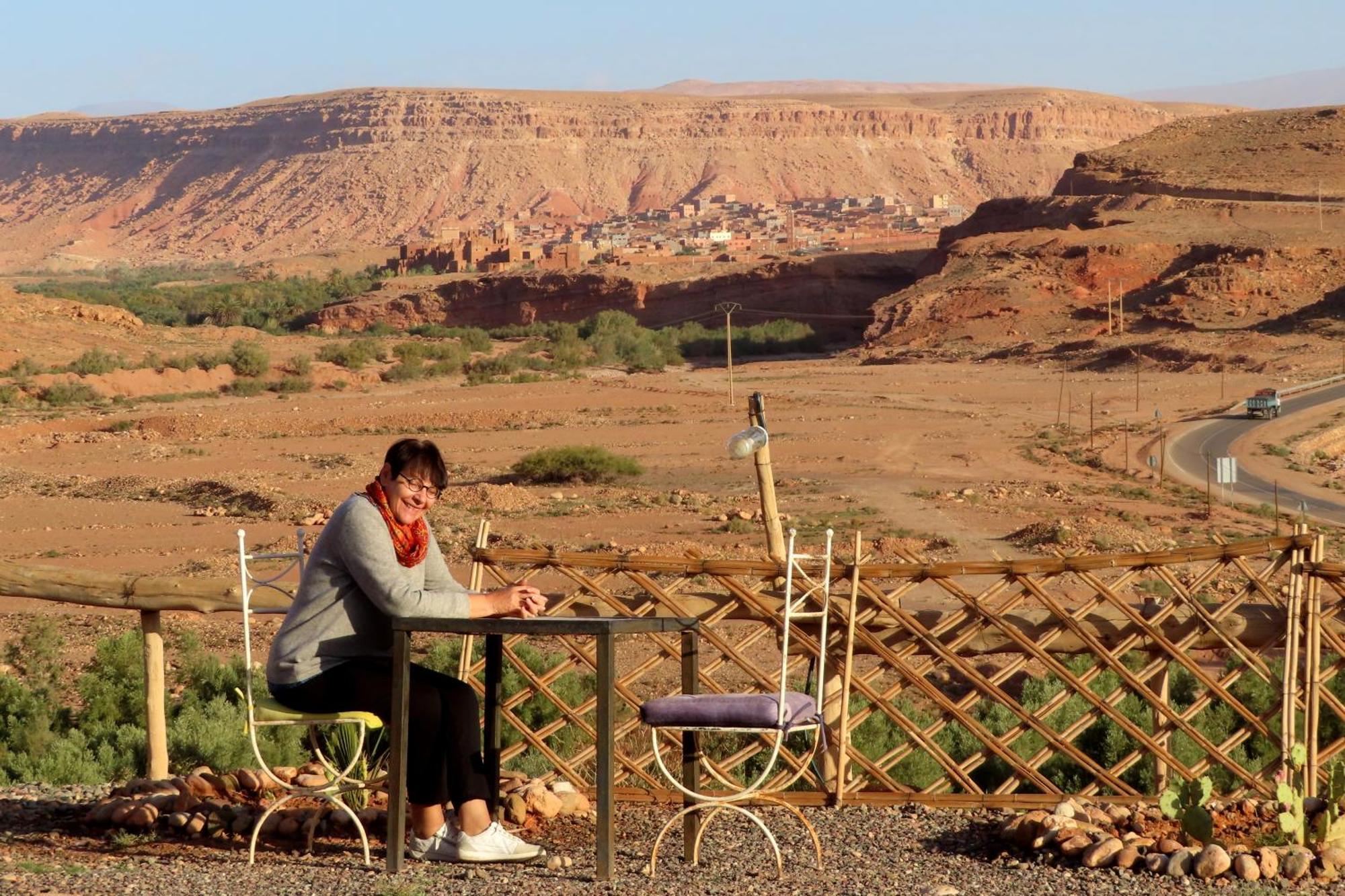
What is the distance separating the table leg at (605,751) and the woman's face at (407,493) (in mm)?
723

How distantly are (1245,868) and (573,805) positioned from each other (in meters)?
2.35

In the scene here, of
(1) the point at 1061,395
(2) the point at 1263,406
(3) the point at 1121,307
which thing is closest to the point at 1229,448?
(2) the point at 1263,406

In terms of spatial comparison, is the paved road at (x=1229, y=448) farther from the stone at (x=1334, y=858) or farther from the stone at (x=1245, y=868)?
the stone at (x=1245, y=868)

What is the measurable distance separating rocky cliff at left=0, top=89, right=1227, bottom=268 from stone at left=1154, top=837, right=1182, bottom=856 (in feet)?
408

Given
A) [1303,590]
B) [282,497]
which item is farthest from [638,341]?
[1303,590]

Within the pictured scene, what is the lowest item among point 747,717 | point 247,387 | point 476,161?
point 247,387

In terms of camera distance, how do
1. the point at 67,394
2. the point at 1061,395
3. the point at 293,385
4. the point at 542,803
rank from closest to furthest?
the point at 542,803 → the point at 1061,395 → the point at 67,394 → the point at 293,385

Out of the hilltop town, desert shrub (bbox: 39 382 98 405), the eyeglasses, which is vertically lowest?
desert shrub (bbox: 39 382 98 405)

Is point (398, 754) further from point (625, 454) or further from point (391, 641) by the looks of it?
point (625, 454)

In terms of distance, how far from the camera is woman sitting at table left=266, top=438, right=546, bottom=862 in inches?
203

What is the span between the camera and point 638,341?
54.8m

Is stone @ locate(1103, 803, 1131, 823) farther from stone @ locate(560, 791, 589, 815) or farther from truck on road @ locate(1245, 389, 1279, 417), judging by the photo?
truck on road @ locate(1245, 389, 1279, 417)

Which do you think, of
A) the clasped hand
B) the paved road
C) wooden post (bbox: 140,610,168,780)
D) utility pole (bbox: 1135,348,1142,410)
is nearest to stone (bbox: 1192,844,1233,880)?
the clasped hand

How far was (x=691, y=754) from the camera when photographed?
5484 mm
